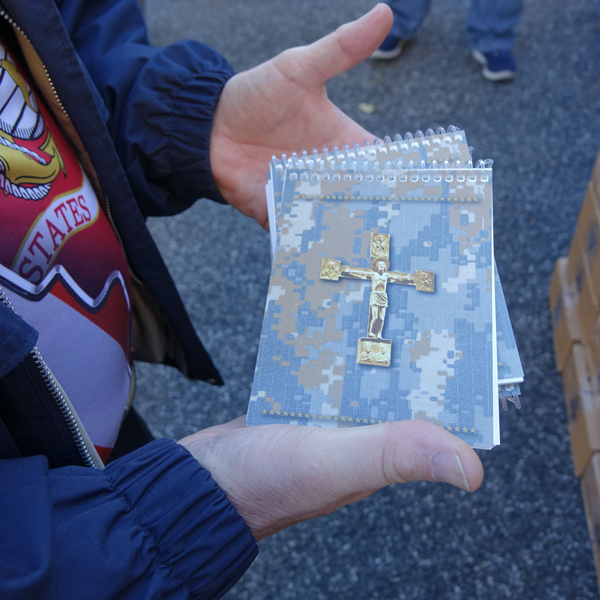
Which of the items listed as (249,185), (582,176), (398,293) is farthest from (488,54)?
(398,293)

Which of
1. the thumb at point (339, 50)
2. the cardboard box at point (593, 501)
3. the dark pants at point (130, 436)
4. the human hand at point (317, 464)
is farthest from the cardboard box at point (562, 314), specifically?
the dark pants at point (130, 436)

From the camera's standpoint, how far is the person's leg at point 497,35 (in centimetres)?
244

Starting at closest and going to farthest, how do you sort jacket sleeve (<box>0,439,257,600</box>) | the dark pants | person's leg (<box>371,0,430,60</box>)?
jacket sleeve (<box>0,439,257,600</box>) < the dark pants < person's leg (<box>371,0,430,60</box>)

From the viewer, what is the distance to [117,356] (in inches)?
33.7

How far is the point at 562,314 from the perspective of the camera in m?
1.71

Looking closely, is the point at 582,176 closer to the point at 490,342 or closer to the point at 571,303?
the point at 571,303

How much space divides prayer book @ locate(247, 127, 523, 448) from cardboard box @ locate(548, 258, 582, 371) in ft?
2.97

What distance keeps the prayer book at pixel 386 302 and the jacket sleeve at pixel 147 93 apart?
221 millimetres

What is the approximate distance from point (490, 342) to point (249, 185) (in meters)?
0.60

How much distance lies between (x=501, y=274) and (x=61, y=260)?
1590 mm

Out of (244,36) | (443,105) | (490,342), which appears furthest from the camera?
(244,36)

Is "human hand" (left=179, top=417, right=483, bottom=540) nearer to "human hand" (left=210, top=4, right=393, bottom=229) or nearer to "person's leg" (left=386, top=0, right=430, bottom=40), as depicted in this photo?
"human hand" (left=210, top=4, right=393, bottom=229)

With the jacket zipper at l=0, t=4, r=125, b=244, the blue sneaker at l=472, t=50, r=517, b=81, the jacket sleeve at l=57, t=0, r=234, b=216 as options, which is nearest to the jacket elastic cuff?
the jacket zipper at l=0, t=4, r=125, b=244

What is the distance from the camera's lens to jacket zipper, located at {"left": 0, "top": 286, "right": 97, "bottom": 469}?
1.99ft
